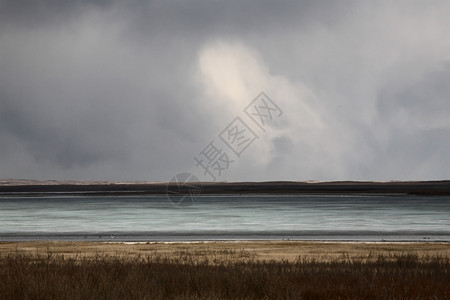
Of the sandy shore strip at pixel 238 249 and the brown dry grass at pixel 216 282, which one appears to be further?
the sandy shore strip at pixel 238 249

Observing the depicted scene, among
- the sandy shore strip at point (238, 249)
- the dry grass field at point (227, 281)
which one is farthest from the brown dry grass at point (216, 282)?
the sandy shore strip at point (238, 249)

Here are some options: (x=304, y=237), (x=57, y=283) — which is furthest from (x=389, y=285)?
(x=304, y=237)

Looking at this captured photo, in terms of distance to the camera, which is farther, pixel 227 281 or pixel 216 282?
pixel 227 281

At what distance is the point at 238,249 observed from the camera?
91.5 ft

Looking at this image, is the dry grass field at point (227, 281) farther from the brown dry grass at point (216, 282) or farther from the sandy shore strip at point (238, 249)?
the sandy shore strip at point (238, 249)

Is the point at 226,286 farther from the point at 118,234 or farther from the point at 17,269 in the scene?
the point at 118,234

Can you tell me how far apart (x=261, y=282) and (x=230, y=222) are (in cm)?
3445

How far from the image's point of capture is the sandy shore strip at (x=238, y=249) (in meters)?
25.4

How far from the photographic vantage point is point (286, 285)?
15.2 meters

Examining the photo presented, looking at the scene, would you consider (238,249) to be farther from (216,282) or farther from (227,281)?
(216,282)

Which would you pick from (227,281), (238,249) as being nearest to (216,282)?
(227,281)

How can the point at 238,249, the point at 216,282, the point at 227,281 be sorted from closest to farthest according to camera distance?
the point at 216,282
the point at 227,281
the point at 238,249

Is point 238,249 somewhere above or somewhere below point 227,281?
below

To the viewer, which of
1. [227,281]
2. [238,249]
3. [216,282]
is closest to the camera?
[216,282]
